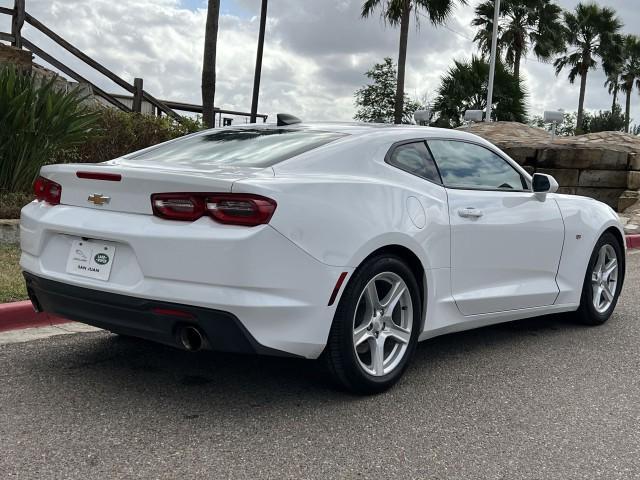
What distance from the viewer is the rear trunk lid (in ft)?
11.3

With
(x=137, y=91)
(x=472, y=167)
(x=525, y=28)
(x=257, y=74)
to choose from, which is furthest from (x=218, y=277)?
(x=525, y=28)

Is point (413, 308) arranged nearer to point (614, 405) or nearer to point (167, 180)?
point (614, 405)

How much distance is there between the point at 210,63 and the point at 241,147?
36.6ft

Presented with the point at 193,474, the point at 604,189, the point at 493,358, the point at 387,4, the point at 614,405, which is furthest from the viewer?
the point at 387,4

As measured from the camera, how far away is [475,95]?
91.1 ft

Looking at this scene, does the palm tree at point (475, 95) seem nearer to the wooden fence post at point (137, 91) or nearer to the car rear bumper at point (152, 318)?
the wooden fence post at point (137, 91)

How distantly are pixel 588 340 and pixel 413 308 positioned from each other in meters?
2.05

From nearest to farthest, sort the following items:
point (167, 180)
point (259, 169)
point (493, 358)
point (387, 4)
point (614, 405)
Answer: point (167, 180) < point (259, 169) < point (614, 405) < point (493, 358) < point (387, 4)

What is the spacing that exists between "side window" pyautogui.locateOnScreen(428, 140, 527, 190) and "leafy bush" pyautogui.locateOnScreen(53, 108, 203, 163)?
21.0 ft

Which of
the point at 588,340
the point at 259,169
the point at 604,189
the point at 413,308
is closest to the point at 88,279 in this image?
the point at 259,169

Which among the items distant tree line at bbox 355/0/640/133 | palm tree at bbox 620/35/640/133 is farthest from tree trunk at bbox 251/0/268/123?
palm tree at bbox 620/35/640/133

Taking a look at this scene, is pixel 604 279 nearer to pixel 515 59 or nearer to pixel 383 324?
pixel 383 324

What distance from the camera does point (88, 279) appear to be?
142 inches

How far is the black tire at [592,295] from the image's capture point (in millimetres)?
5766
